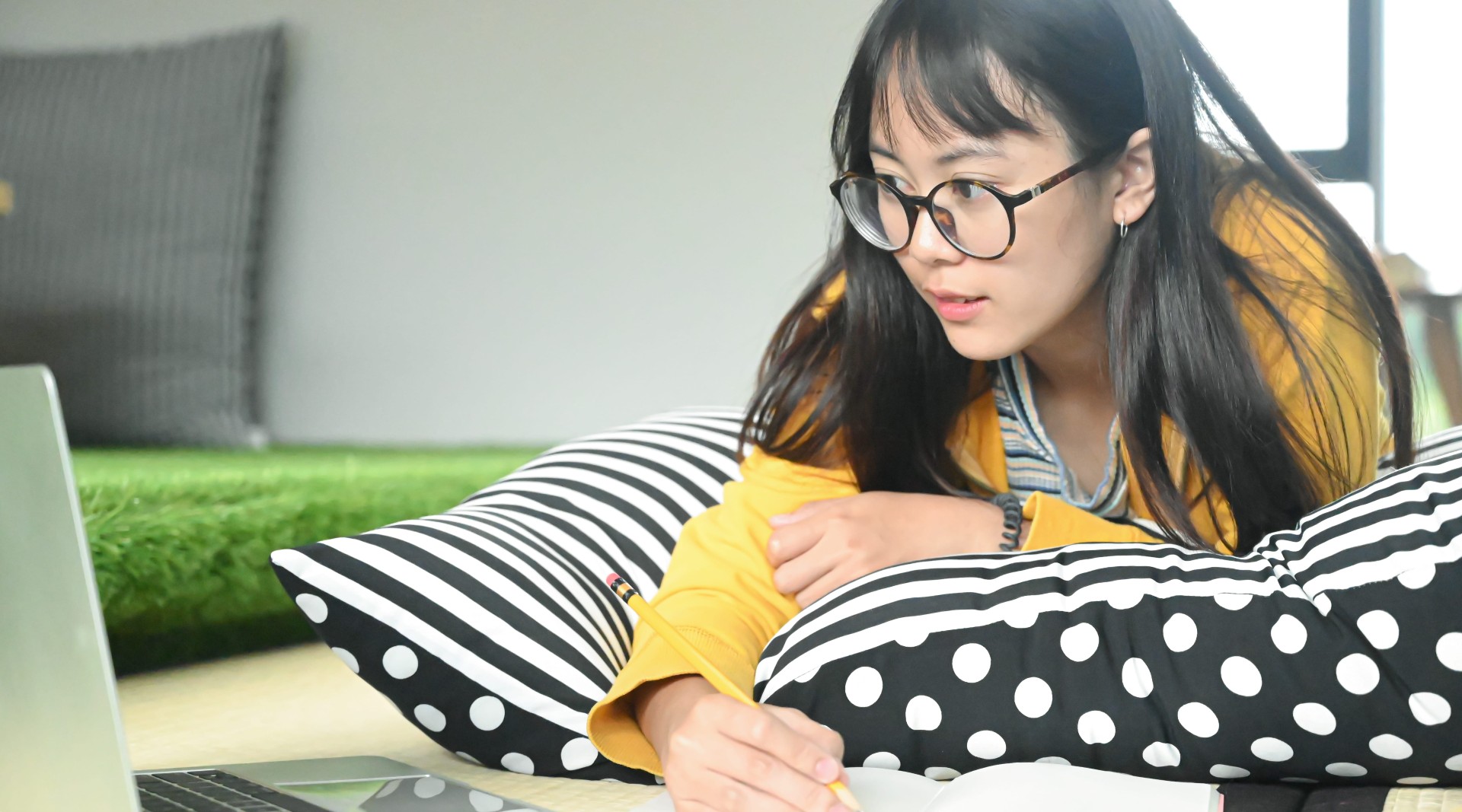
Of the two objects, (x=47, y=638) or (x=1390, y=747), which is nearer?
(x=47, y=638)

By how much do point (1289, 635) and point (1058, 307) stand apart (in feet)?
1.11

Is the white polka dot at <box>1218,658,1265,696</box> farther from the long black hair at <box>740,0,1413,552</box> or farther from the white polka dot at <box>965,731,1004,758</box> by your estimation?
the long black hair at <box>740,0,1413,552</box>

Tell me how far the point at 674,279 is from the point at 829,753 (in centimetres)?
165

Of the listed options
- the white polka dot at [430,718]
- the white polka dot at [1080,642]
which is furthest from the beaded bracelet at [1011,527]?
the white polka dot at [430,718]

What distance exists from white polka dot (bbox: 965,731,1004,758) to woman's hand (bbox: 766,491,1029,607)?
0.66 feet

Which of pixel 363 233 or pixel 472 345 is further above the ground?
pixel 363 233

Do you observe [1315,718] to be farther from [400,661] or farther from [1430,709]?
[400,661]

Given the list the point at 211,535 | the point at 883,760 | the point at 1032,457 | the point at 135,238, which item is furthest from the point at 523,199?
the point at 883,760

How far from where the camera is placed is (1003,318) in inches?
35.3

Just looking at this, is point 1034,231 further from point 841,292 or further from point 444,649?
point 444,649

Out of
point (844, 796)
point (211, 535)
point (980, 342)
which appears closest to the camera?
point (844, 796)

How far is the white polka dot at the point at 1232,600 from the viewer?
2.23ft

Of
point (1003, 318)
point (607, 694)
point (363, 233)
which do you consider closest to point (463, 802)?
point (607, 694)

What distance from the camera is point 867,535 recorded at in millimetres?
889
